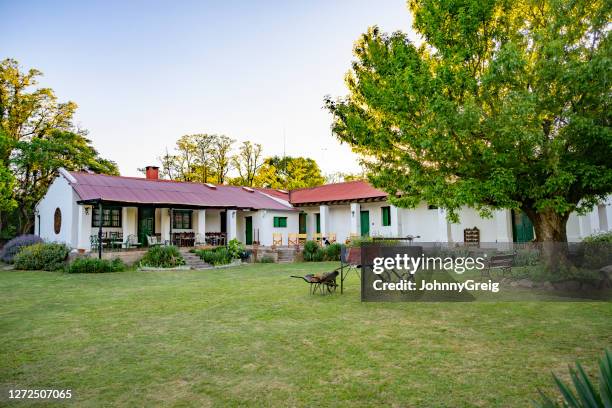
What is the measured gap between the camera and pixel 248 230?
26.8 metres

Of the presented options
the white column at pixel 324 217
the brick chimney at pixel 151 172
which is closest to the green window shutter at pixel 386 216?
the white column at pixel 324 217

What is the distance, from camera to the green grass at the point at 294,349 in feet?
13.0

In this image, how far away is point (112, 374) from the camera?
455cm

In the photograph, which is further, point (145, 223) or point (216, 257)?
point (145, 223)

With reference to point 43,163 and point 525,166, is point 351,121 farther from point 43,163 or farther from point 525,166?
point 43,163

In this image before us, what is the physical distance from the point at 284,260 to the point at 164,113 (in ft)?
34.4

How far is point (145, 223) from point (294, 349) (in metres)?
19.4

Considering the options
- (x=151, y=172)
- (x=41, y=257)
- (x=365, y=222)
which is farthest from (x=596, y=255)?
(x=151, y=172)

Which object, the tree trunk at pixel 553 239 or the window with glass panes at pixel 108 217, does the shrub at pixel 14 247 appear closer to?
the window with glass panes at pixel 108 217

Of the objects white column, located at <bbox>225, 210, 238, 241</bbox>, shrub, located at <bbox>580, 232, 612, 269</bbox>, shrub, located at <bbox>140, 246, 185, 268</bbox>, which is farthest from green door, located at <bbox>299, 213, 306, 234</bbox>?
shrub, located at <bbox>580, 232, 612, 269</bbox>

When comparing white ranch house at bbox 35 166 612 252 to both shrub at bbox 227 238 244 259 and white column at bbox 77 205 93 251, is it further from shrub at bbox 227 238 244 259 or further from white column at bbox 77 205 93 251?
shrub at bbox 227 238 244 259

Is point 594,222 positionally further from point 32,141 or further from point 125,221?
point 32,141

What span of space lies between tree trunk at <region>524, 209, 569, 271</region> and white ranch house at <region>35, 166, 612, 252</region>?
7.31 meters

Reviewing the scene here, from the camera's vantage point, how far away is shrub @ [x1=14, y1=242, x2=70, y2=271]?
1730 cm
